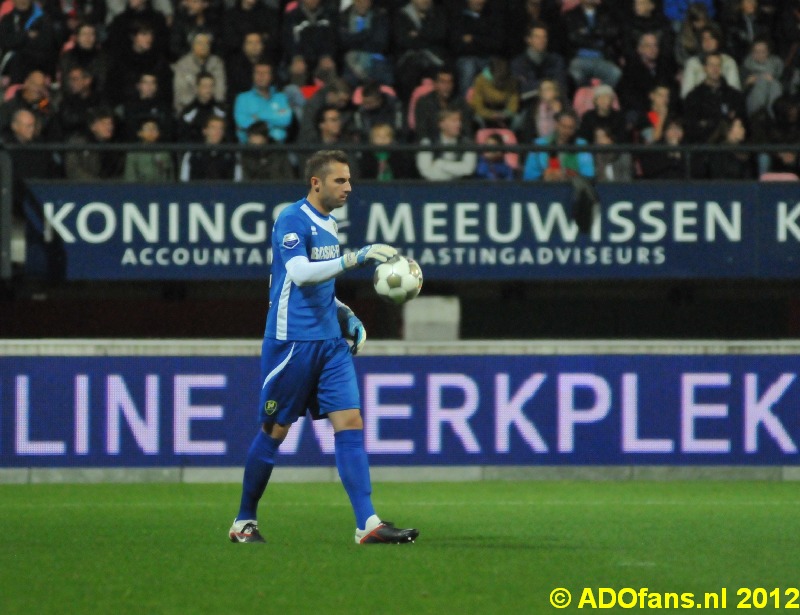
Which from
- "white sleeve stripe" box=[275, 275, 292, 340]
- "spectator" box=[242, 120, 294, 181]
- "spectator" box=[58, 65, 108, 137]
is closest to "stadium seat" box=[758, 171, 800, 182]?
"spectator" box=[242, 120, 294, 181]

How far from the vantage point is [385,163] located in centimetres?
1398

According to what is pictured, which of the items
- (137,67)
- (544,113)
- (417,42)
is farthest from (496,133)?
(137,67)

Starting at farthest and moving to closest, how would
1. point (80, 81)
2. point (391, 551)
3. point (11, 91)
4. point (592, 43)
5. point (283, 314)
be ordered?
point (592, 43) → point (11, 91) → point (80, 81) → point (283, 314) → point (391, 551)

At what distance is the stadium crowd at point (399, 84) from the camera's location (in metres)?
14.0

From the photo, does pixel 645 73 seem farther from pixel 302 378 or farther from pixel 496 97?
pixel 302 378

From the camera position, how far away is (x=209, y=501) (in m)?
10.6

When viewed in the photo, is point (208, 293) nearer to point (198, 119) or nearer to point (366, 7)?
point (198, 119)

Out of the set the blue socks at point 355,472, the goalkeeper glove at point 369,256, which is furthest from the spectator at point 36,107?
the goalkeeper glove at point 369,256

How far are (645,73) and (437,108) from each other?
2.36 m

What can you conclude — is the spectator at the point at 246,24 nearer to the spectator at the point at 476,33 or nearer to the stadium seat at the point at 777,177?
the spectator at the point at 476,33

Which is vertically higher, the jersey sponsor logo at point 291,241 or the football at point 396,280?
the jersey sponsor logo at point 291,241

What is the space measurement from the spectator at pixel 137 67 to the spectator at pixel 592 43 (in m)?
3.84

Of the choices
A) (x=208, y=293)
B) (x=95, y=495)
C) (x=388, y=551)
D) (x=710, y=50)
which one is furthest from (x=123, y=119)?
(x=388, y=551)

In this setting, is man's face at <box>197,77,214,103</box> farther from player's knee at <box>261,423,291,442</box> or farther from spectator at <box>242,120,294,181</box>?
player's knee at <box>261,423,291,442</box>
